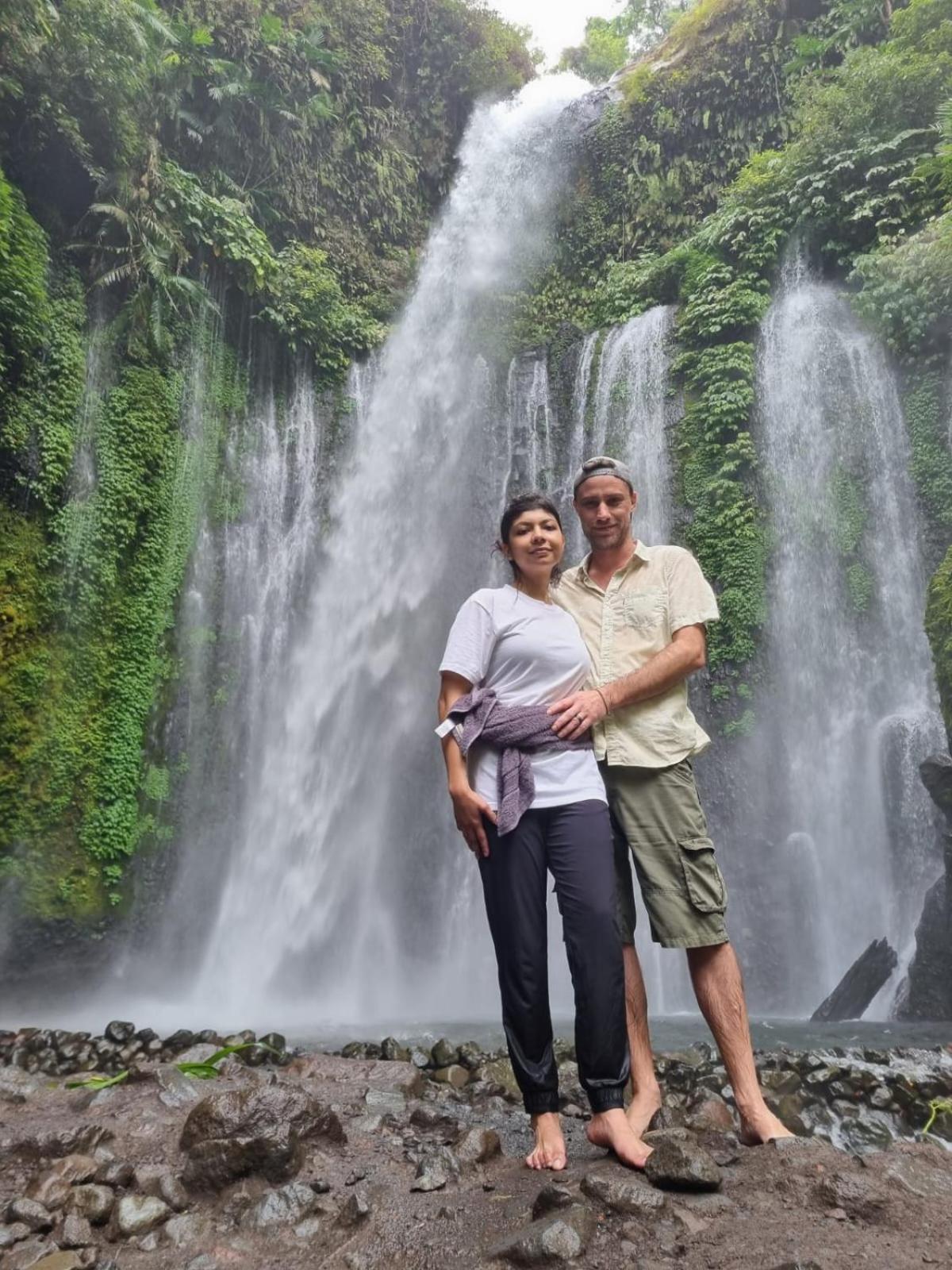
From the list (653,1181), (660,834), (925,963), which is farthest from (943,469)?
(653,1181)

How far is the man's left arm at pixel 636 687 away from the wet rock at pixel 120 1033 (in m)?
4.93

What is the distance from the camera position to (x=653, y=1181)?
6.24ft

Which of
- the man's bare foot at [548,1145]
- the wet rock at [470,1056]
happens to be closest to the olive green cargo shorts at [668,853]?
the man's bare foot at [548,1145]

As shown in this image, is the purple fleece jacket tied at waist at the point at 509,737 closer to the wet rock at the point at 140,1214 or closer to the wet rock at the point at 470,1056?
the wet rock at the point at 140,1214

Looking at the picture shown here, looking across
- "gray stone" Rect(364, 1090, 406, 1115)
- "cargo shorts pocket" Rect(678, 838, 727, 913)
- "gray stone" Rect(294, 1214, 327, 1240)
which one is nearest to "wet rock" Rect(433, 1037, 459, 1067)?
"gray stone" Rect(364, 1090, 406, 1115)

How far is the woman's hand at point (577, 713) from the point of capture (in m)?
2.28

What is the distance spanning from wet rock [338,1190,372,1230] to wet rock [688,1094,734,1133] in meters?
1.16

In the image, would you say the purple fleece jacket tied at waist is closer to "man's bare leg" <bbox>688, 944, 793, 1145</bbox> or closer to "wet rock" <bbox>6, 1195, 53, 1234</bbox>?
"man's bare leg" <bbox>688, 944, 793, 1145</bbox>

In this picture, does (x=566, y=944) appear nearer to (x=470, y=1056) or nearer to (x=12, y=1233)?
(x=12, y=1233)

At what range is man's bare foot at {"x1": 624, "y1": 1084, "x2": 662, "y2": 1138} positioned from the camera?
2350 millimetres

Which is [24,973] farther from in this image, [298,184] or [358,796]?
[298,184]

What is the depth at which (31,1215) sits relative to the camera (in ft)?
6.56

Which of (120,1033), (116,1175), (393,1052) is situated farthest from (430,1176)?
(120,1033)

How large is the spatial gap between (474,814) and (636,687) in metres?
0.61
